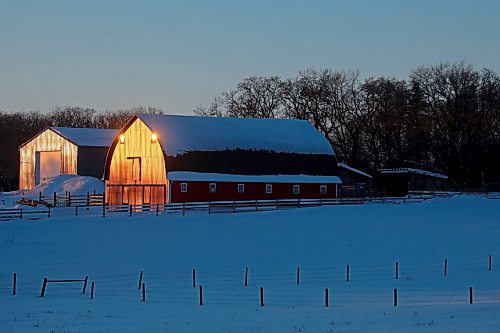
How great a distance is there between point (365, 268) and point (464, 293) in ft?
26.5

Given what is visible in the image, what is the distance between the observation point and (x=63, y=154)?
8344cm

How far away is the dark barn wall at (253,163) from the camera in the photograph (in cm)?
6122

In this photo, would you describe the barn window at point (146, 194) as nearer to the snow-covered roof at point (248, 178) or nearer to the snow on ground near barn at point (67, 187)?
the snow-covered roof at point (248, 178)

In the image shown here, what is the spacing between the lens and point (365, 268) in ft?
125

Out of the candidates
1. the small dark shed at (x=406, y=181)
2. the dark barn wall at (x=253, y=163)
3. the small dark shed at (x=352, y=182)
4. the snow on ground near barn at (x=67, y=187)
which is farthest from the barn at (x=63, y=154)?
the small dark shed at (x=406, y=181)

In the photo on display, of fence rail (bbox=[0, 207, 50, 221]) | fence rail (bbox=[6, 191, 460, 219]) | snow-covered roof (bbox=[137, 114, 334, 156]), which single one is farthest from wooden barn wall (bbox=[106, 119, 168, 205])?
fence rail (bbox=[0, 207, 50, 221])

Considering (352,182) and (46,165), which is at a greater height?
(46,165)

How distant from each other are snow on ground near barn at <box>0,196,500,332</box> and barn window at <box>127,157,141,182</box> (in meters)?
10.9

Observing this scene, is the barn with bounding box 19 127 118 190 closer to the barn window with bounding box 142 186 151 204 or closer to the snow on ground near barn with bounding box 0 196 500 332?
the barn window with bounding box 142 186 151 204

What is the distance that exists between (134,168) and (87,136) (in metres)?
24.2

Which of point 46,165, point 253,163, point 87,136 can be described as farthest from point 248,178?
point 46,165

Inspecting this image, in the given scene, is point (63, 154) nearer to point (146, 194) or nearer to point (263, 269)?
point (146, 194)

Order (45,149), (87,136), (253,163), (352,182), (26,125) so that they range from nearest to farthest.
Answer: (253,163) < (352,182) < (87,136) < (45,149) < (26,125)

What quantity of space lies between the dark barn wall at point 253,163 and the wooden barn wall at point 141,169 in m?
1.75
